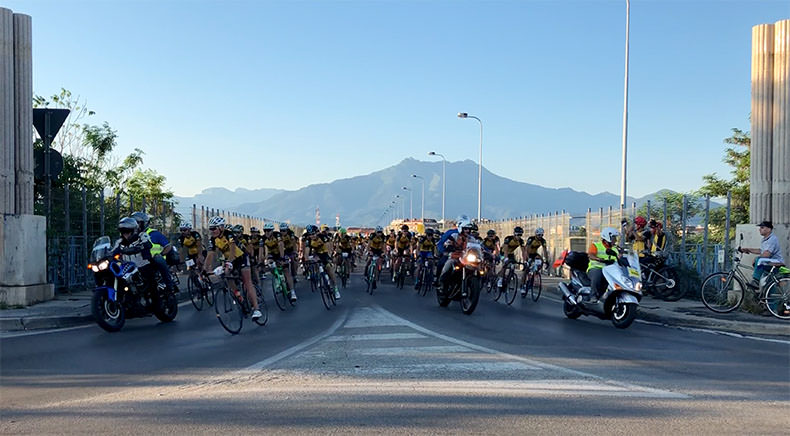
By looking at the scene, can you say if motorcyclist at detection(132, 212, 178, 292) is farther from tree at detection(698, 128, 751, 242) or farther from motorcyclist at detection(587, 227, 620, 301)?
tree at detection(698, 128, 751, 242)

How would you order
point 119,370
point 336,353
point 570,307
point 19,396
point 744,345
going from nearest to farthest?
1. point 19,396
2. point 119,370
3. point 336,353
4. point 744,345
5. point 570,307

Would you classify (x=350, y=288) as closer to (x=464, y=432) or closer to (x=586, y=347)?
(x=586, y=347)

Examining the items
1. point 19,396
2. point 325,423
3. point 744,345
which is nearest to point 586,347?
point 744,345

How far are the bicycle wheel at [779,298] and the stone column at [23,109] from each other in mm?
14556

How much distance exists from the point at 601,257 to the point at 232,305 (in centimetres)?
636

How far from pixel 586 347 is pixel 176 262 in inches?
345

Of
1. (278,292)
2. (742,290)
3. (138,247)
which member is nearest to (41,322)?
(138,247)

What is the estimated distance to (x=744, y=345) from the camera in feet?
34.7

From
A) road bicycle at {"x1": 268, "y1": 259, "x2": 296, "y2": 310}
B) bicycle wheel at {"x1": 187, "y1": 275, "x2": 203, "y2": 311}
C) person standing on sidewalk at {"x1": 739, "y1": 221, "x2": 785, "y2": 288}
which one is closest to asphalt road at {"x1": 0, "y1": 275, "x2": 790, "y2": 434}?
person standing on sidewalk at {"x1": 739, "y1": 221, "x2": 785, "y2": 288}

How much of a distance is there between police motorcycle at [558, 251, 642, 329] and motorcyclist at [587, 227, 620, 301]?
11 centimetres

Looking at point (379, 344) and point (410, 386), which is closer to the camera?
point (410, 386)

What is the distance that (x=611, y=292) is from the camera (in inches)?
502

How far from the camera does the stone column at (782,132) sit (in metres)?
15.0

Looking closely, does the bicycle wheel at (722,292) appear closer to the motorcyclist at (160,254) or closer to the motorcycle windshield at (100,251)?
the motorcyclist at (160,254)
